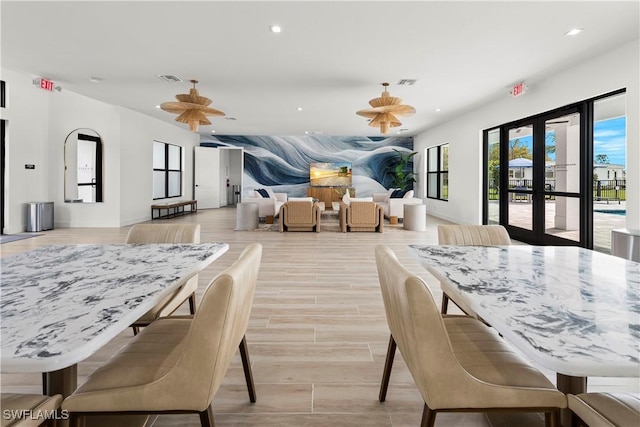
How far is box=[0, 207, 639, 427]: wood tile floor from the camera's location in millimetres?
1680

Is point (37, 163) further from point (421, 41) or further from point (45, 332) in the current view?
point (45, 332)

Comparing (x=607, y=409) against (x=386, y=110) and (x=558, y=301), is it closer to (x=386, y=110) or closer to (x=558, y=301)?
(x=558, y=301)

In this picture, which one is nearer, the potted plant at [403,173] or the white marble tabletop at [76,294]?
the white marble tabletop at [76,294]

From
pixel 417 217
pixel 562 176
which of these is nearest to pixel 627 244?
pixel 562 176

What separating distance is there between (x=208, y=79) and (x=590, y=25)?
5325 millimetres

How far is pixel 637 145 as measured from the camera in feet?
13.6

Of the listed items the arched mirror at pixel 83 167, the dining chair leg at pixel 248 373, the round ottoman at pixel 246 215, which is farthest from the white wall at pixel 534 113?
the arched mirror at pixel 83 167

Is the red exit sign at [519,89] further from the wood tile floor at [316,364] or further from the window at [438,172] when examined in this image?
the window at [438,172]

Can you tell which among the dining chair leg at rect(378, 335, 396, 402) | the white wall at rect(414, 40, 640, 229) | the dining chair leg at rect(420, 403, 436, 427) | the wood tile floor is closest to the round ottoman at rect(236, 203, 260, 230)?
the wood tile floor

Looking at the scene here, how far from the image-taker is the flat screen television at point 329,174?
13.6 meters

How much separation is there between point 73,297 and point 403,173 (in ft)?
42.3

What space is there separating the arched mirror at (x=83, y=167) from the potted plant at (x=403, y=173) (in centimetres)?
950

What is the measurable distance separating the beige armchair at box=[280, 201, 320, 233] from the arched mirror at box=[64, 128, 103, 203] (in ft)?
14.6

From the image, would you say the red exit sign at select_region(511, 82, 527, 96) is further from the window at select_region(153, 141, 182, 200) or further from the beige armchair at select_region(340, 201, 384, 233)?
the window at select_region(153, 141, 182, 200)
